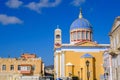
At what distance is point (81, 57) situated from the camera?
6056 centimetres

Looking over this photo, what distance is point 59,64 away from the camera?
6538 centimetres

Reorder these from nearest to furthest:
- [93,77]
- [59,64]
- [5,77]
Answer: [5,77], [93,77], [59,64]

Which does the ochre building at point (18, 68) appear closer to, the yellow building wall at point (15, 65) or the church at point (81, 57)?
the yellow building wall at point (15, 65)

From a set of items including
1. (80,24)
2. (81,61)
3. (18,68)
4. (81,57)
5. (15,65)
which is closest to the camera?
(15,65)

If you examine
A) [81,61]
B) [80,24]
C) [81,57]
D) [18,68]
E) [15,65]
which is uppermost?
[80,24]

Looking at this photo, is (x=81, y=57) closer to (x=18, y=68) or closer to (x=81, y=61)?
(x=81, y=61)

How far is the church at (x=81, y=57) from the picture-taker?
194 ft

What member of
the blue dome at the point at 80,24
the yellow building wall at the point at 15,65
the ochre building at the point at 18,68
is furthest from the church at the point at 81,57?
the ochre building at the point at 18,68


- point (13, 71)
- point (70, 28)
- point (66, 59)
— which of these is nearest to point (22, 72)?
point (13, 71)

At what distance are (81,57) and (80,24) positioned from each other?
9.37 metres

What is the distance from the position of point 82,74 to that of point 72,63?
3407mm

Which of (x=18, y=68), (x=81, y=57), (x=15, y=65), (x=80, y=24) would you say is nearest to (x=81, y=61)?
A: (x=81, y=57)

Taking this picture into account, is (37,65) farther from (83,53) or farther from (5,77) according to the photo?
(83,53)

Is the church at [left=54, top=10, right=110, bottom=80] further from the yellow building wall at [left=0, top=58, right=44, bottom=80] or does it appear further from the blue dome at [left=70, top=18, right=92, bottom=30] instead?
the yellow building wall at [left=0, top=58, right=44, bottom=80]
